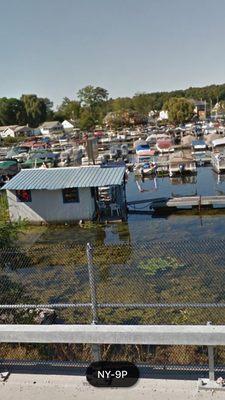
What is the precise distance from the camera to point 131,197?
99.4 ft

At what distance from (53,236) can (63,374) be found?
15.6m

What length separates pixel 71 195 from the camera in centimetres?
2259

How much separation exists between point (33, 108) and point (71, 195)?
9962cm

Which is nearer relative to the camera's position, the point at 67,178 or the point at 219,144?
the point at 67,178

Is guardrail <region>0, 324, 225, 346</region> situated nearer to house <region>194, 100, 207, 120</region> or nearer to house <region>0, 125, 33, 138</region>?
house <region>0, 125, 33, 138</region>

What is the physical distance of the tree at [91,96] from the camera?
119 m

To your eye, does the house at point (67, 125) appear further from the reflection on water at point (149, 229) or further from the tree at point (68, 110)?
the reflection on water at point (149, 229)

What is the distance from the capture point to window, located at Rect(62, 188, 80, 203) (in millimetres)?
22500

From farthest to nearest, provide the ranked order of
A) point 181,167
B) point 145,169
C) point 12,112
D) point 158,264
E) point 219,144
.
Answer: point 12,112 < point 219,144 < point 145,169 < point 181,167 < point 158,264

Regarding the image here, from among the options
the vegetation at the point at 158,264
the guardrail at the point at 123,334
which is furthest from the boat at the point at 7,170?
the guardrail at the point at 123,334

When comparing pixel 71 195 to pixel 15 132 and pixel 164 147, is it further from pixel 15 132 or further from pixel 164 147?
pixel 15 132

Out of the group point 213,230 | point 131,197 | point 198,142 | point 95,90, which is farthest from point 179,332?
point 95,90

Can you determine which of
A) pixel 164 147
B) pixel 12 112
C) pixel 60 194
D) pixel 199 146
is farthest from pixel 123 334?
pixel 12 112

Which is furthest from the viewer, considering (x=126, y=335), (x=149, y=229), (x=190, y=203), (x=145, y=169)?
(x=145, y=169)
